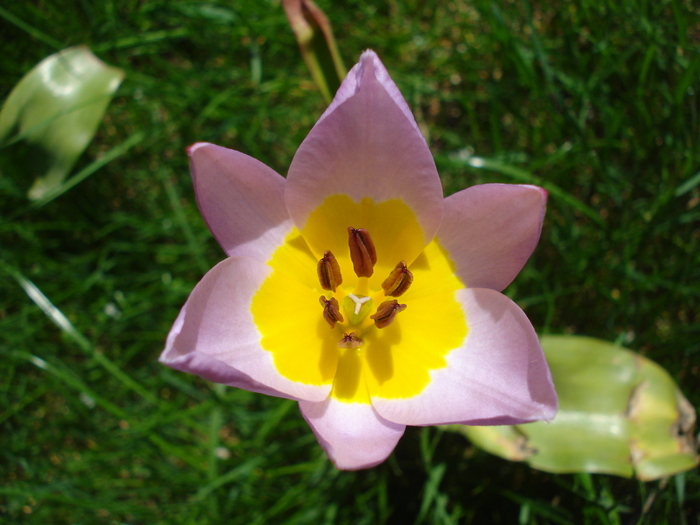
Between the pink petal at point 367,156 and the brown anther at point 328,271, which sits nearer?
the pink petal at point 367,156

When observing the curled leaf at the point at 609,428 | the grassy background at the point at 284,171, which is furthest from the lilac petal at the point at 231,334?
the grassy background at the point at 284,171

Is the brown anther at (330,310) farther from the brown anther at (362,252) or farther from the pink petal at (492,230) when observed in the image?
the pink petal at (492,230)

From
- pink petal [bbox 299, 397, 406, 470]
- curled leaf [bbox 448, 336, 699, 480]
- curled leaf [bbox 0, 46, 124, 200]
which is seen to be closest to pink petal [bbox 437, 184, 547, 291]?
pink petal [bbox 299, 397, 406, 470]

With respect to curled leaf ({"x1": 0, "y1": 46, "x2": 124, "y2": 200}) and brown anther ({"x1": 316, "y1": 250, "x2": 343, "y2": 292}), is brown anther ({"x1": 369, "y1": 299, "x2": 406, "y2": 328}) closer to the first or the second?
brown anther ({"x1": 316, "y1": 250, "x2": 343, "y2": 292})

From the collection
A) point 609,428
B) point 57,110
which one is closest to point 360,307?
point 609,428

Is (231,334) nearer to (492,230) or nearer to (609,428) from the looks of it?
(492,230)
